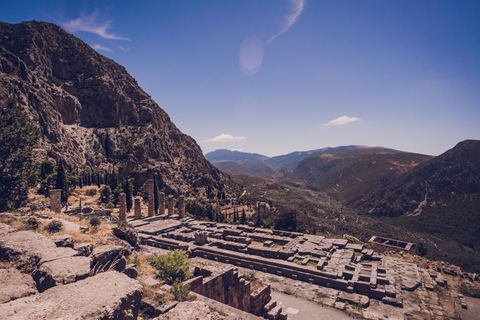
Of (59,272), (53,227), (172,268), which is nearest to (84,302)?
(59,272)

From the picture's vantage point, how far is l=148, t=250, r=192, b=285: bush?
11648 millimetres

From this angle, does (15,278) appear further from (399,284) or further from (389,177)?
(389,177)

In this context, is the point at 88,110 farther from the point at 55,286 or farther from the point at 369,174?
the point at 369,174

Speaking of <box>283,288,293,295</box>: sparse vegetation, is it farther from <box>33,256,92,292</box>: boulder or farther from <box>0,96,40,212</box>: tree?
<box>0,96,40,212</box>: tree

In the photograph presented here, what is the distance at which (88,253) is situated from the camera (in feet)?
29.0

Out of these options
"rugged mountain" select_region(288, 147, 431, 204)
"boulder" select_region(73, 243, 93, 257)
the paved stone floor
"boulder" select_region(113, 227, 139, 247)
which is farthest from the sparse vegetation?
"rugged mountain" select_region(288, 147, 431, 204)

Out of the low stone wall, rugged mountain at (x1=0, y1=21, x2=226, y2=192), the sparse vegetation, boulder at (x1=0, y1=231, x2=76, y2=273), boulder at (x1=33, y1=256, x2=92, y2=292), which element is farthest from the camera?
rugged mountain at (x1=0, y1=21, x2=226, y2=192)

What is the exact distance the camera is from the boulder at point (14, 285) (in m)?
5.28

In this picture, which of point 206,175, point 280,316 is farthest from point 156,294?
point 206,175

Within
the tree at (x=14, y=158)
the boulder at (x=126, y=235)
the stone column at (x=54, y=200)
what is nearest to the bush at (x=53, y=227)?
the boulder at (x=126, y=235)

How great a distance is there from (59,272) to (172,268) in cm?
655

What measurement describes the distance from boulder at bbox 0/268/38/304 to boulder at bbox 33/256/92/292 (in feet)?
0.60

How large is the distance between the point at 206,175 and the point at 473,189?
9802 cm

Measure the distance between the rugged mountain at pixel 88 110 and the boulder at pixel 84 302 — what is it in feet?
209
